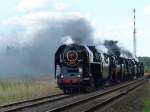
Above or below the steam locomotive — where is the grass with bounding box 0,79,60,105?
below

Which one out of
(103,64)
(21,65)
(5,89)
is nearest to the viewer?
(5,89)

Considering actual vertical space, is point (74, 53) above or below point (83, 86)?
Result: above

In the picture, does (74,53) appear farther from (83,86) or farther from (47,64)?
(47,64)

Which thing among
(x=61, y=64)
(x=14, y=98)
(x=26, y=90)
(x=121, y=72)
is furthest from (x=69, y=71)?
(x=121, y=72)

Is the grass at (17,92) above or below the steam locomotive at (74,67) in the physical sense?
below

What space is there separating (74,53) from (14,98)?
20.0 feet

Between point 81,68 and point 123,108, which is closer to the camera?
point 123,108

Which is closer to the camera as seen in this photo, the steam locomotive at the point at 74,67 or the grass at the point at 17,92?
the grass at the point at 17,92

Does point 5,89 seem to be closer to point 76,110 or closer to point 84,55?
point 84,55

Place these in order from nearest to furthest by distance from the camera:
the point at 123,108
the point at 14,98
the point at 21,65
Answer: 1. the point at 123,108
2. the point at 14,98
3. the point at 21,65

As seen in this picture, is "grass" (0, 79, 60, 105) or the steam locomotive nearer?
"grass" (0, 79, 60, 105)

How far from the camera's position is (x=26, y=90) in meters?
29.3

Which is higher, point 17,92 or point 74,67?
point 74,67

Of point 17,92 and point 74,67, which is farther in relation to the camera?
point 74,67
